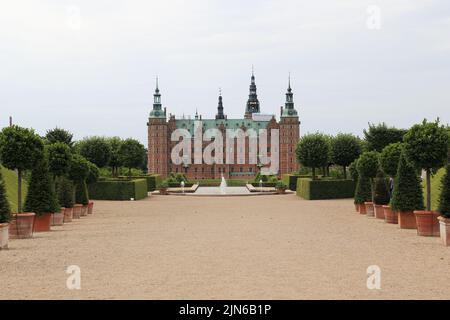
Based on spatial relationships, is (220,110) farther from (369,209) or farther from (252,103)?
(369,209)

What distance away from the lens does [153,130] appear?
120 meters

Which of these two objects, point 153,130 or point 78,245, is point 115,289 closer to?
point 78,245

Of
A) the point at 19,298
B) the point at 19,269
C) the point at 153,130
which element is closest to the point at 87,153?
the point at 19,269

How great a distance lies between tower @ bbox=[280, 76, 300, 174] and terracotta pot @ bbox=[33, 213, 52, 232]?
9730cm

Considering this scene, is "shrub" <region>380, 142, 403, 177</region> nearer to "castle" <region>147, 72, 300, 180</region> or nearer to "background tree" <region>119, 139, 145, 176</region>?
"background tree" <region>119, 139, 145, 176</region>

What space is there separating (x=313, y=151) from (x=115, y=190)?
14.9 m

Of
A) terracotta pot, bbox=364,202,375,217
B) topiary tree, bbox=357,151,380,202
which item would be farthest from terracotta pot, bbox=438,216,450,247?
topiary tree, bbox=357,151,380,202

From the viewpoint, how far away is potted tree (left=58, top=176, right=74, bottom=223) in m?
24.6

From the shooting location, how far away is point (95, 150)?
165 ft

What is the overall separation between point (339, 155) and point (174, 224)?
26639mm

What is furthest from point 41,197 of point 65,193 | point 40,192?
point 65,193

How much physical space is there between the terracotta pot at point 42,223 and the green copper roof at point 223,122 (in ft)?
341

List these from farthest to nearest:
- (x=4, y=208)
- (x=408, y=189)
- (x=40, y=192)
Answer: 1. (x=40, y=192)
2. (x=408, y=189)
3. (x=4, y=208)

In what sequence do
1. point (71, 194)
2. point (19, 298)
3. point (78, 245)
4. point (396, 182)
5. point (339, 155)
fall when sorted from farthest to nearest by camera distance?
point (339, 155), point (71, 194), point (396, 182), point (78, 245), point (19, 298)
